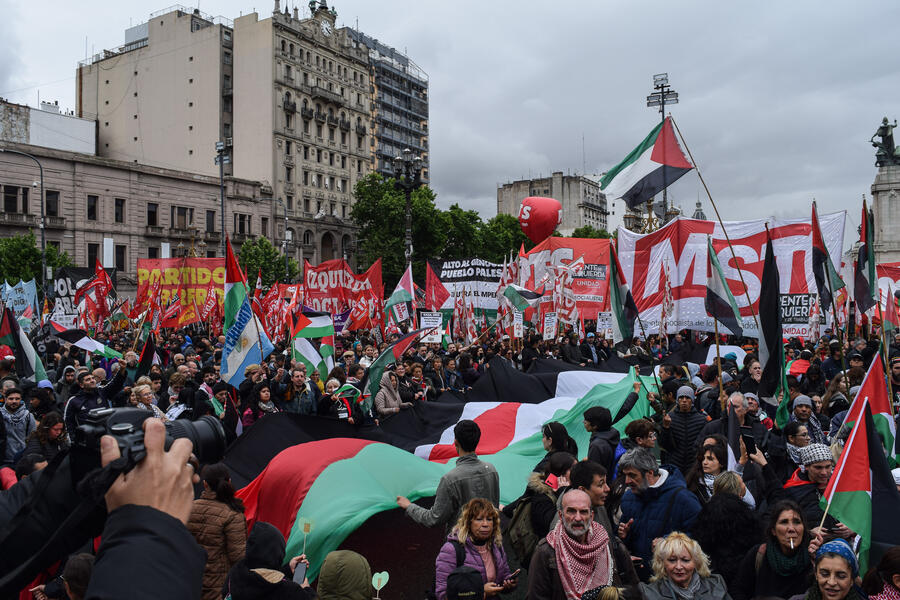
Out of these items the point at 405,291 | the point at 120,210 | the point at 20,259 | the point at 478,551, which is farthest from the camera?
the point at 120,210

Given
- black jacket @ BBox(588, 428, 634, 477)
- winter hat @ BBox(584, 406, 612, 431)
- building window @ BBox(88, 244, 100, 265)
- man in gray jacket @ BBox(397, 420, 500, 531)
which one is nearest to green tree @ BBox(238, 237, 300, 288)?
building window @ BBox(88, 244, 100, 265)

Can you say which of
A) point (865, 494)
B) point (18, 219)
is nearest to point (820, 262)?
point (865, 494)

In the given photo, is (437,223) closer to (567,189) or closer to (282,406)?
(282,406)

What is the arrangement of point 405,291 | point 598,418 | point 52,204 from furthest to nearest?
point 52,204 → point 405,291 → point 598,418

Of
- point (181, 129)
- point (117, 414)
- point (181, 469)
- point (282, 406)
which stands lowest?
point (282, 406)

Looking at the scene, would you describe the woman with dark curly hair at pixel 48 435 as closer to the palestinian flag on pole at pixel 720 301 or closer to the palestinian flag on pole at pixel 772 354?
the palestinian flag on pole at pixel 772 354

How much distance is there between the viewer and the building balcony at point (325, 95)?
67750 millimetres

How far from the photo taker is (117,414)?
1.52m

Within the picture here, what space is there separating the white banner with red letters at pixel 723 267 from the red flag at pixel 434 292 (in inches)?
232

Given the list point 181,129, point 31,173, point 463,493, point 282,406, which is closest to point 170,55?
point 181,129

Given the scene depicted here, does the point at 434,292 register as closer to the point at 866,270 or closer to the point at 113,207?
the point at 866,270

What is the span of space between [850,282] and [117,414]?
78.0 feet

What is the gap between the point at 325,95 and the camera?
68.8m

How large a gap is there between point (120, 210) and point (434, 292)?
38581 millimetres
